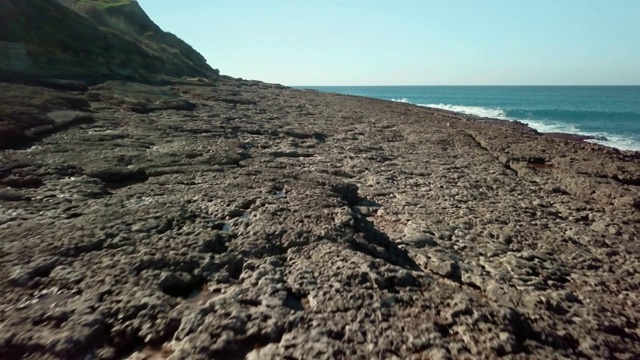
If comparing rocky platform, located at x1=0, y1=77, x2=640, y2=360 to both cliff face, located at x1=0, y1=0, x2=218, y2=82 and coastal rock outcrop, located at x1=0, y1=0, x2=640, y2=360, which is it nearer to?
coastal rock outcrop, located at x1=0, y1=0, x2=640, y2=360

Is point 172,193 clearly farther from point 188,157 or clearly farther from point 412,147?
point 412,147

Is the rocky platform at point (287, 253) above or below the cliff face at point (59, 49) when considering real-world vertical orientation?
below

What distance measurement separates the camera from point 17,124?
722 centimetres

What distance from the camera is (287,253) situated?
13.4 ft

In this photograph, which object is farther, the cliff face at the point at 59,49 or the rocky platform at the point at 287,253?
the cliff face at the point at 59,49

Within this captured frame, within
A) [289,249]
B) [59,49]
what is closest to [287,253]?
[289,249]

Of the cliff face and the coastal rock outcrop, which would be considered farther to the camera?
the cliff face

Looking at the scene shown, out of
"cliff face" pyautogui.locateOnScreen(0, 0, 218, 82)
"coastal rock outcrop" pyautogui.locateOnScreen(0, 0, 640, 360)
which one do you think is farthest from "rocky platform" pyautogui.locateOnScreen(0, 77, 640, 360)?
"cliff face" pyautogui.locateOnScreen(0, 0, 218, 82)

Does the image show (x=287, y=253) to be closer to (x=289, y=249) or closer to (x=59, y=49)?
(x=289, y=249)

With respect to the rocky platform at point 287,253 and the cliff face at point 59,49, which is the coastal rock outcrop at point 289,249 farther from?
the cliff face at point 59,49

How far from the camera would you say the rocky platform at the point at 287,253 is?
→ 9.71 feet

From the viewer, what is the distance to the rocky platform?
9.71 ft

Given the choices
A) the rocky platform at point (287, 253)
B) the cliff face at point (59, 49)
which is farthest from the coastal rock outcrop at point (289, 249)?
the cliff face at point (59, 49)

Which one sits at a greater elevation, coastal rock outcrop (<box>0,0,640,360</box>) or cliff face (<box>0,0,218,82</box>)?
cliff face (<box>0,0,218,82</box>)
